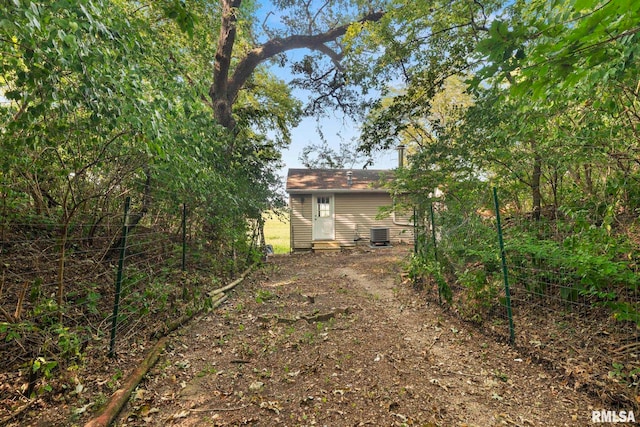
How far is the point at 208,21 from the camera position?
7707 mm

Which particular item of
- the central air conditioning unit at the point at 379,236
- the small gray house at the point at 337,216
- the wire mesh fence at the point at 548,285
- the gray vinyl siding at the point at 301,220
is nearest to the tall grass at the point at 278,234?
the gray vinyl siding at the point at 301,220

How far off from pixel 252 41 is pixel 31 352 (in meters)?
10.7

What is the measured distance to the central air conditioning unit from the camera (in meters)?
12.9

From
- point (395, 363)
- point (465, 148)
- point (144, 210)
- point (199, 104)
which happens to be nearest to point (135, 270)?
point (144, 210)

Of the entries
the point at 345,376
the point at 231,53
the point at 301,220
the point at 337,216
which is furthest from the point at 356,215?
the point at 345,376

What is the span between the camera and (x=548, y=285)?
3746 mm

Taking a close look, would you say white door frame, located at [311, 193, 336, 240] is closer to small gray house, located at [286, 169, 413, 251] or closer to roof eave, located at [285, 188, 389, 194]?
small gray house, located at [286, 169, 413, 251]

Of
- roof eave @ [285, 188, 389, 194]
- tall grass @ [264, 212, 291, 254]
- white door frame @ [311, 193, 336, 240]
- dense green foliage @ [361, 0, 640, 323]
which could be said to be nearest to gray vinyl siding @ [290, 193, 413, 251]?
white door frame @ [311, 193, 336, 240]

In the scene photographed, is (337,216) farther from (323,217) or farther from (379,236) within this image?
(379,236)

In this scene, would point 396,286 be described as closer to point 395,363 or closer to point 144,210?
point 395,363

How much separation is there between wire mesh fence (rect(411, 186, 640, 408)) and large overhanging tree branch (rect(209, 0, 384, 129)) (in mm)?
Answer: 6172

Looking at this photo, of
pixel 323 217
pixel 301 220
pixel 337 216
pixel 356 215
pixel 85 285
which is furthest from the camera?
pixel 356 215

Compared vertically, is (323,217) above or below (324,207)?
below

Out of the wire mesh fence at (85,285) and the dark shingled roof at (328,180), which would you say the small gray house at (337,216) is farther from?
the wire mesh fence at (85,285)
